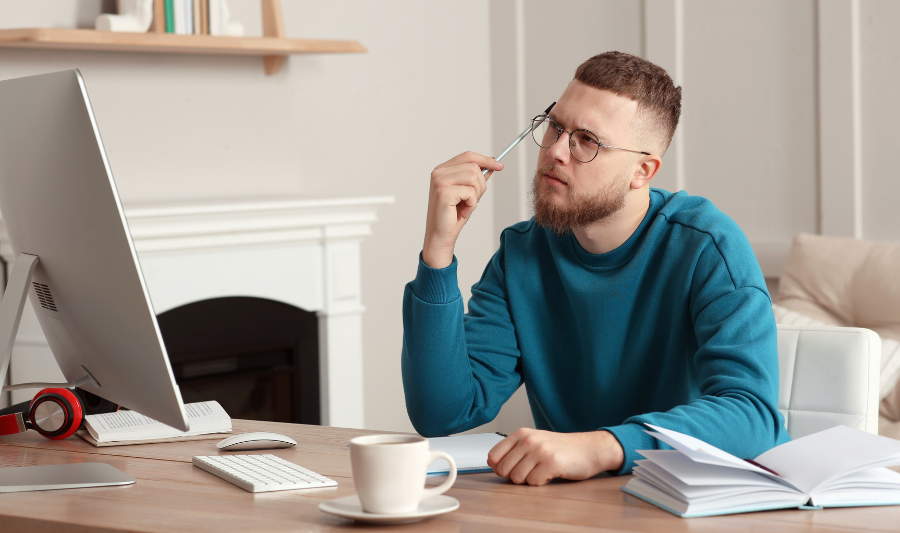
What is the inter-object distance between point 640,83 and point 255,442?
840 millimetres

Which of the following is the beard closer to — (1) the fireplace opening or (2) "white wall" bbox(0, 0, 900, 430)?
(1) the fireplace opening

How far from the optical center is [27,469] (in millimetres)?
1175

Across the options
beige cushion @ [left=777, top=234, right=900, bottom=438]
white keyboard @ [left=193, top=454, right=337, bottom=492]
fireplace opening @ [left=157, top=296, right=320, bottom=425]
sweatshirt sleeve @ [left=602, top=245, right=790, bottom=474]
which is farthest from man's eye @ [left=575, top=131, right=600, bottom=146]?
fireplace opening @ [left=157, top=296, right=320, bottom=425]

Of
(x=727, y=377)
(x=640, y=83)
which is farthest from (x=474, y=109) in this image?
(x=727, y=377)

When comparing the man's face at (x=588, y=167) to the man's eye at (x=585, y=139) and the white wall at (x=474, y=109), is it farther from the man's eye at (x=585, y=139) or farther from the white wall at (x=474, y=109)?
the white wall at (x=474, y=109)

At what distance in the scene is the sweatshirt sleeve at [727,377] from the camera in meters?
1.15

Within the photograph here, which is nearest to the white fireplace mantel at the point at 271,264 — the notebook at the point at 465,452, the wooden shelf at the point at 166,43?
the wooden shelf at the point at 166,43

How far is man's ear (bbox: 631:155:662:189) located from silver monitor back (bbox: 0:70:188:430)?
2.87 feet

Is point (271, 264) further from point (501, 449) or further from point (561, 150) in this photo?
point (501, 449)

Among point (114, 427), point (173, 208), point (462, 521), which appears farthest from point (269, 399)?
point (462, 521)

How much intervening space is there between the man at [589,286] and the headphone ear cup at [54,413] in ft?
1.64

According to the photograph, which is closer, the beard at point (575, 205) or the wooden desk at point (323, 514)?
the wooden desk at point (323, 514)

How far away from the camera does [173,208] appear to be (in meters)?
2.61

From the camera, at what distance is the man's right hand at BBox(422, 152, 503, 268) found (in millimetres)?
1470
